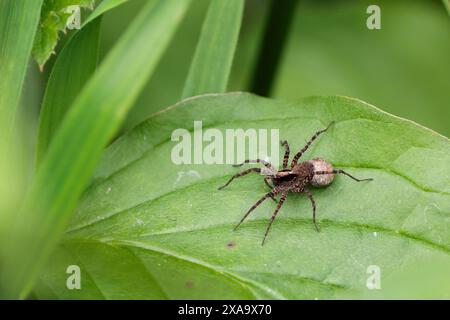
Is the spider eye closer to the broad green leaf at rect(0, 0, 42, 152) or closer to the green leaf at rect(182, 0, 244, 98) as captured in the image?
the green leaf at rect(182, 0, 244, 98)

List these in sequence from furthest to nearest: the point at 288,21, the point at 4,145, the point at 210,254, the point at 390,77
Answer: the point at 390,77, the point at 288,21, the point at 210,254, the point at 4,145

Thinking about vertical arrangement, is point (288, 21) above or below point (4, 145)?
above

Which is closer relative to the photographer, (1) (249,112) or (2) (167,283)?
(2) (167,283)

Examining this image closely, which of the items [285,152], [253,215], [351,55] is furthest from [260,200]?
[351,55]

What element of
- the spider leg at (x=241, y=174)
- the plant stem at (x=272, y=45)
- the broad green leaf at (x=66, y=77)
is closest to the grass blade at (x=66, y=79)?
the broad green leaf at (x=66, y=77)
